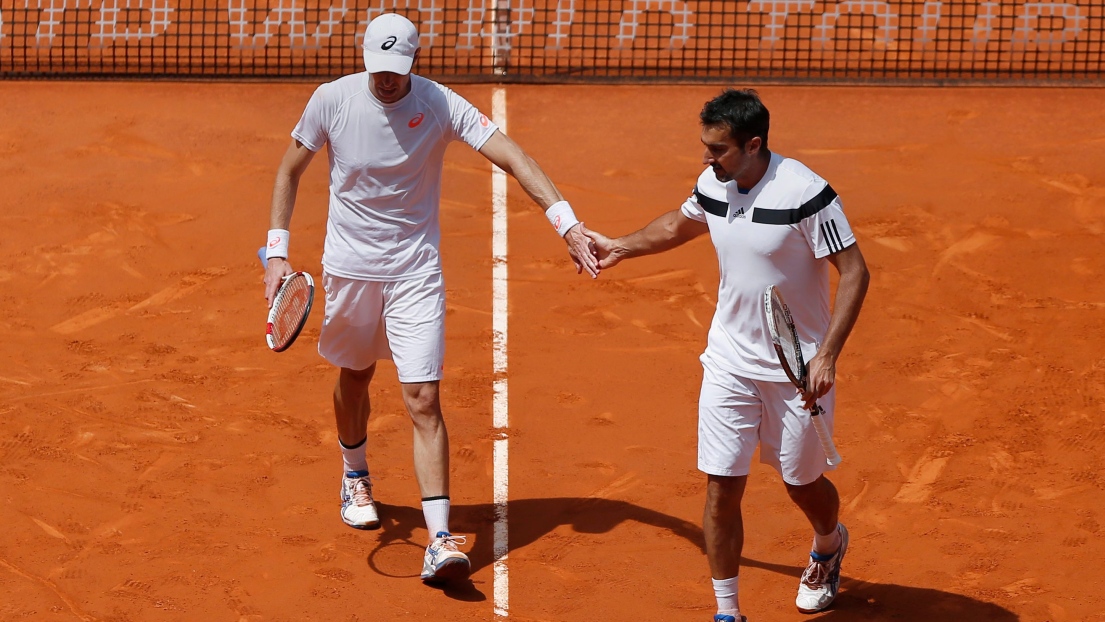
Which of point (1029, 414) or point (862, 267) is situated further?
point (1029, 414)

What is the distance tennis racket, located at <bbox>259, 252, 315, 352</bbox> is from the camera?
5867mm

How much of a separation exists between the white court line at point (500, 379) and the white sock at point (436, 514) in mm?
384

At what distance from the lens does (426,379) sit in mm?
6219

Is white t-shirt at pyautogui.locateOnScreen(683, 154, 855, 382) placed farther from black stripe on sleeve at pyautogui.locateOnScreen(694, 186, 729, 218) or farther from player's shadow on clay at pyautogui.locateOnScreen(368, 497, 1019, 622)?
player's shadow on clay at pyautogui.locateOnScreen(368, 497, 1019, 622)

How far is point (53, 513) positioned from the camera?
6.68 m

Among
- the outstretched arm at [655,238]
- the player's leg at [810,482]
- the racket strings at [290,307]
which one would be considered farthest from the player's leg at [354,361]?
the player's leg at [810,482]

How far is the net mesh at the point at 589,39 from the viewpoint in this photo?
13445 millimetres

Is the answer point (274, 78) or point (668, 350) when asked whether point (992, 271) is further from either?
point (274, 78)

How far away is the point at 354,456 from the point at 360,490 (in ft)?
0.58

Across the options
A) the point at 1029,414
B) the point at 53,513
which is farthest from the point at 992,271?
the point at 53,513

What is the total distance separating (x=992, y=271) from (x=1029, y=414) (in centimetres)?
201

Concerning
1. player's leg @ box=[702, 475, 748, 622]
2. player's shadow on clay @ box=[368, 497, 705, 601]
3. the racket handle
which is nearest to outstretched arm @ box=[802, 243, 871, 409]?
the racket handle

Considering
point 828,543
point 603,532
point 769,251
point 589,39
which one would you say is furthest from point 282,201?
point 589,39

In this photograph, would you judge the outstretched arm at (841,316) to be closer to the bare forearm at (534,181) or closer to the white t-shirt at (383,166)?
the bare forearm at (534,181)
